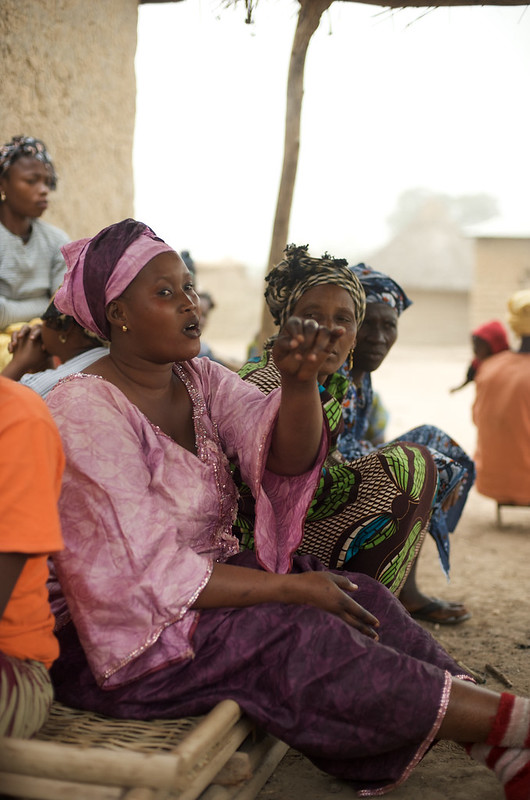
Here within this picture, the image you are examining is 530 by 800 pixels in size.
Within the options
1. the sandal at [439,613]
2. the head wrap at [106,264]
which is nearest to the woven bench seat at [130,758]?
the head wrap at [106,264]

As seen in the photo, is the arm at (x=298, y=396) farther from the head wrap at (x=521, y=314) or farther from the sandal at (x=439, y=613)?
the head wrap at (x=521, y=314)

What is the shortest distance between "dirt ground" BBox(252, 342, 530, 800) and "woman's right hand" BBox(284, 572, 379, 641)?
0.52 metres

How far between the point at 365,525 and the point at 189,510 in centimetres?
90

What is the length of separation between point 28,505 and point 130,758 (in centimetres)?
58

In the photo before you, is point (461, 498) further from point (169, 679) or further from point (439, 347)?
point (439, 347)

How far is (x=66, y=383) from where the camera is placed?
219 centimetres

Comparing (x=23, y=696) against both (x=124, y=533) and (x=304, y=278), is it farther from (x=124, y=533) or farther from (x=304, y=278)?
(x=304, y=278)

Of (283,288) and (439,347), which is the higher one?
(283,288)

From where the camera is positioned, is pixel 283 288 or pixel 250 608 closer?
pixel 250 608

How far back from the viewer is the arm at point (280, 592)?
6.79ft

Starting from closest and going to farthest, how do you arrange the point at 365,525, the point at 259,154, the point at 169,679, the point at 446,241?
1. the point at 169,679
2. the point at 365,525
3. the point at 446,241
4. the point at 259,154

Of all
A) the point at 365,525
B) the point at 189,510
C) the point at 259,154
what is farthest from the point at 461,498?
the point at 259,154

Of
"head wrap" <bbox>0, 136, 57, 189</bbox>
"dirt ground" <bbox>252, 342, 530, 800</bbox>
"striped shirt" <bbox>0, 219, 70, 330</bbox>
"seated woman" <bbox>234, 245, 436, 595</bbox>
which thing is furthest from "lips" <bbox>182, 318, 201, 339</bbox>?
"head wrap" <bbox>0, 136, 57, 189</bbox>

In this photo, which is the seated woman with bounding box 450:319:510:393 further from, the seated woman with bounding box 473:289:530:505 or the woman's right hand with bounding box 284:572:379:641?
the woman's right hand with bounding box 284:572:379:641
